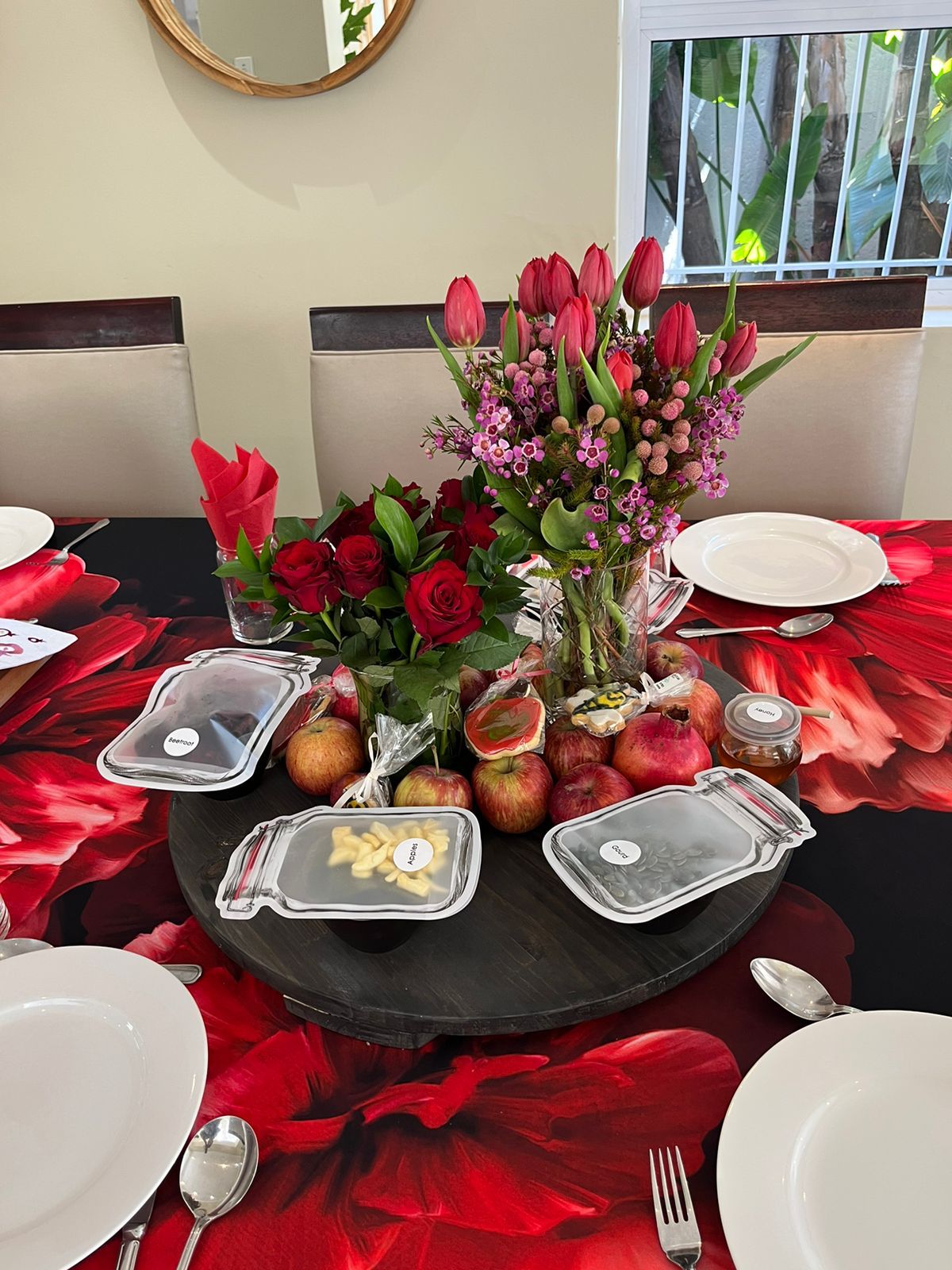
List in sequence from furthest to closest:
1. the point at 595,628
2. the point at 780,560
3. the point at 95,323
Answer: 1. the point at 95,323
2. the point at 780,560
3. the point at 595,628

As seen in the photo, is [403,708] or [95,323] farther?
[95,323]

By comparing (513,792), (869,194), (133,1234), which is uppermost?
(869,194)

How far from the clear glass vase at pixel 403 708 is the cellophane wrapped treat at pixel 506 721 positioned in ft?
0.04

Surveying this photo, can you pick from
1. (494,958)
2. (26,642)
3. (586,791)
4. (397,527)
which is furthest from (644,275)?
(26,642)

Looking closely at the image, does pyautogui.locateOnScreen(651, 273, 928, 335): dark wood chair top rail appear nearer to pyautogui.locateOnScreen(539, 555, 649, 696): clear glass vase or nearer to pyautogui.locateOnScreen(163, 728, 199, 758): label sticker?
pyautogui.locateOnScreen(539, 555, 649, 696): clear glass vase

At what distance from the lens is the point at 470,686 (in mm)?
812

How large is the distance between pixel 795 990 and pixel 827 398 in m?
1.06

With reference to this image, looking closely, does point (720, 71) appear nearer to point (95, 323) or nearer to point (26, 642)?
point (95, 323)

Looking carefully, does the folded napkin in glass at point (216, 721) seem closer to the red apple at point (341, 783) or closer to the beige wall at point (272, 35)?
the red apple at point (341, 783)

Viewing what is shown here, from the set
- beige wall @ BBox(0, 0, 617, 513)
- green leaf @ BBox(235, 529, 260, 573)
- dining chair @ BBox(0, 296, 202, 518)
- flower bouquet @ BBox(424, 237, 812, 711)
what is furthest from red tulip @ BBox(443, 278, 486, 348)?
beige wall @ BBox(0, 0, 617, 513)

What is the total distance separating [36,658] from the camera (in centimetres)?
101

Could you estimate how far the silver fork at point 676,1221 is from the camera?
1.56ft

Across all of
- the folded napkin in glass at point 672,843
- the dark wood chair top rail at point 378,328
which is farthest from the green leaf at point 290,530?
the dark wood chair top rail at point 378,328

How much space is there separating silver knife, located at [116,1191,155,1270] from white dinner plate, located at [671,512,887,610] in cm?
82
